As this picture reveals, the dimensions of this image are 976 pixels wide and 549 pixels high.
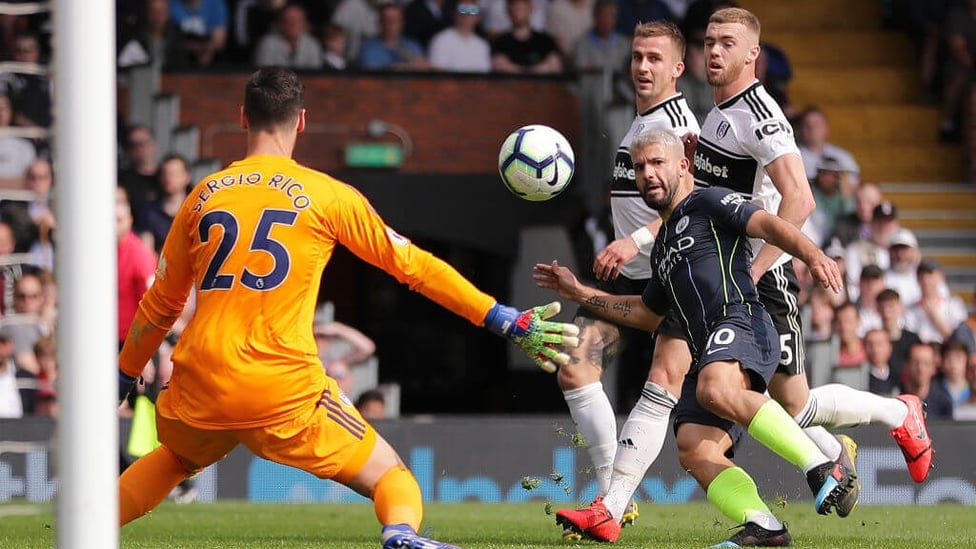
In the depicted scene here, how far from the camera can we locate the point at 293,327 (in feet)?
18.3

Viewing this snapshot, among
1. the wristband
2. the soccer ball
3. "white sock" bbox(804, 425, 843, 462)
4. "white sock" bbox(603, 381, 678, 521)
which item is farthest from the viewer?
the wristband

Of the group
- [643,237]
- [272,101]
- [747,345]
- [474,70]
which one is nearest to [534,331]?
[272,101]

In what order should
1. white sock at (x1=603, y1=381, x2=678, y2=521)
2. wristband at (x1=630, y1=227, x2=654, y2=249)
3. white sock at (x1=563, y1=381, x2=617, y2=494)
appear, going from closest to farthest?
white sock at (x1=603, y1=381, x2=678, y2=521), wristband at (x1=630, y1=227, x2=654, y2=249), white sock at (x1=563, y1=381, x2=617, y2=494)

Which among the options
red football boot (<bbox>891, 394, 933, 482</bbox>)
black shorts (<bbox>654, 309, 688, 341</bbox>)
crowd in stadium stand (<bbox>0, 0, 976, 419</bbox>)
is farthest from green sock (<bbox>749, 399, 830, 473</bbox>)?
crowd in stadium stand (<bbox>0, 0, 976, 419</bbox>)

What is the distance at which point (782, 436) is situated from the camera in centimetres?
667

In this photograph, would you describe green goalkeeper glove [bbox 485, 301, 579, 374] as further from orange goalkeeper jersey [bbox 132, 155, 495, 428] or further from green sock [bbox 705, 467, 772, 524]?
green sock [bbox 705, 467, 772, 524]

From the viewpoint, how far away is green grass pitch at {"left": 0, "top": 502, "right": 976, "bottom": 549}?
7.48m

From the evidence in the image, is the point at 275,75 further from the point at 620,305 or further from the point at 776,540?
the point at 776,540

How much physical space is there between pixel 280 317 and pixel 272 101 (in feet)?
2.53

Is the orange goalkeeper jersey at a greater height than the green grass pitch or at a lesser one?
greater

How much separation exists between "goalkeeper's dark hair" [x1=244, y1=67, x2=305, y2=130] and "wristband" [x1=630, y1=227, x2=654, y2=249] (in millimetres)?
2470

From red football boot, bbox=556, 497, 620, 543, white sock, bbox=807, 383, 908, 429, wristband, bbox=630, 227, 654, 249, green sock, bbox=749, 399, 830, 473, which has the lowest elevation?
red football boot, bbox=556, 497, 620, 543

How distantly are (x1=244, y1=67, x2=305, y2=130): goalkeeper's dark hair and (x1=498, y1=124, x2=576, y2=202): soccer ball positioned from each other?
209 centimetres

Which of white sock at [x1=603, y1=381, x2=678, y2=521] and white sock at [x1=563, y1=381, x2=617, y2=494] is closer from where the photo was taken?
white sock at [x1=603, y1=381, x2=678, y2=521]
